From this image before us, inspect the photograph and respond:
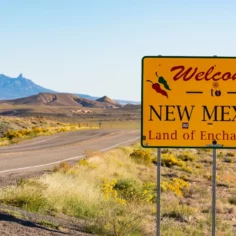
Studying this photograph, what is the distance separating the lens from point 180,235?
10.8m

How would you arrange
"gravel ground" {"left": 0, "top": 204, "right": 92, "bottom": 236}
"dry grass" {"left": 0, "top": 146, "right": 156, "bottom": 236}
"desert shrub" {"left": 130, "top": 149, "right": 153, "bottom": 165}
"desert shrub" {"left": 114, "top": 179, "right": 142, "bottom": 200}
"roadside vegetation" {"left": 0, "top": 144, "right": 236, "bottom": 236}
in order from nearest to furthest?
"gravel ground" {"left": 0, "top": 204, "right": 92, "bottom": 236}, "dry grass" {"left": 0, "top": 146, "right": 156, "bottom": 236}, "roadside vegetation" {"left": 0, "top": 144, "right": 236, "bottom": 236}, "desert shrub" {"left": 114, "top": 179, "right": 142, "bottom": 200}, "desert shrub" {"left": 130, "top": 149, "right": 153, "bottom": 165}

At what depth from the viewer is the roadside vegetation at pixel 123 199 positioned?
422 inches

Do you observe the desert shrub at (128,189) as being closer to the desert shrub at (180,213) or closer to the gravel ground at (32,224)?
the desert shrub at (180,213)

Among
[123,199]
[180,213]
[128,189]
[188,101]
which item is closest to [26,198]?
[123,199]

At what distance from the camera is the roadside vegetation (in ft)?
35.2

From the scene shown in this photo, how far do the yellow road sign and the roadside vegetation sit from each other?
221 centimetres

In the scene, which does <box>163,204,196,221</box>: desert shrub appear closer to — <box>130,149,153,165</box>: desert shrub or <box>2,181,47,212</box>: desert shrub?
<box>2,181,47,212</box>: desert shrub

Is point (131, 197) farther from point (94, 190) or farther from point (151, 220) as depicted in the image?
point (151, 220)

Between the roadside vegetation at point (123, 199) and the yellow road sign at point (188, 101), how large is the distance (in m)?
2.21

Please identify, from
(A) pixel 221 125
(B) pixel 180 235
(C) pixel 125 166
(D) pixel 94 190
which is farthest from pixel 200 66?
(C) pixel 125 166

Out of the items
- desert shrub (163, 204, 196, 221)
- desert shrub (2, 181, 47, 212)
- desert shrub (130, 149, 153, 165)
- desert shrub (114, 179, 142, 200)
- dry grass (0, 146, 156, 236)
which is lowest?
desert shrub (163, 204, 196, 221)

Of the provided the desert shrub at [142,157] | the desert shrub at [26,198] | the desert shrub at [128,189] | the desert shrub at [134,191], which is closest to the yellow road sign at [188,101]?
the desert shrub at [26,198]

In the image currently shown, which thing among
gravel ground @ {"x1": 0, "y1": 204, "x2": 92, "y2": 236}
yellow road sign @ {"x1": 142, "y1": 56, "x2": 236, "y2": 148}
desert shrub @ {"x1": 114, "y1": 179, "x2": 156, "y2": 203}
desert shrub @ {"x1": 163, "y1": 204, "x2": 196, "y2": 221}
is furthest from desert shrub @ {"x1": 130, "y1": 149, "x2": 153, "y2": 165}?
yellow road sign @ {"x1": 142, "y1": 56, "x2": 236, "y2": 148}

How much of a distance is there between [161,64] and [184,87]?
460 millimetres
